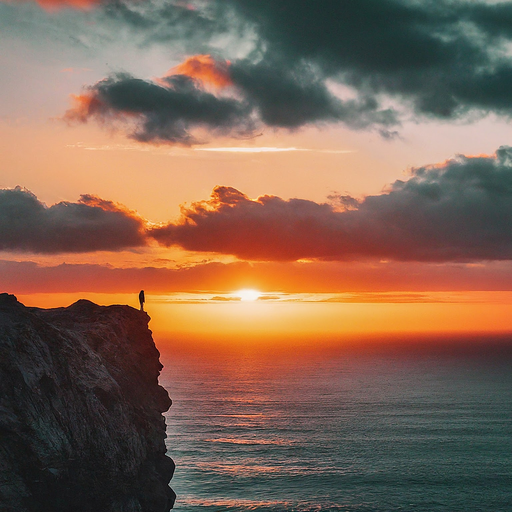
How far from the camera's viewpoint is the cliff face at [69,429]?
90.2 feet

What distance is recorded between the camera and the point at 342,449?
90.5 m

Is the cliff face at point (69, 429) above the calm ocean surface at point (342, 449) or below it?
above

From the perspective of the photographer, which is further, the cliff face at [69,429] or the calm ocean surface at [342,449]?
the calm ocean surface at [342,449]

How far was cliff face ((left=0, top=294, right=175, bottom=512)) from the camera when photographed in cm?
2750

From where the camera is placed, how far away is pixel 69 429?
31375 millimetres

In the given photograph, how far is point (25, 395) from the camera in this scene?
28875mm

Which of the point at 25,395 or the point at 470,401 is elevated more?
the point at 25,395

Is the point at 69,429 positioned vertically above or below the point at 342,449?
above

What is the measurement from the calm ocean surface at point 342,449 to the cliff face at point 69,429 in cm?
2865

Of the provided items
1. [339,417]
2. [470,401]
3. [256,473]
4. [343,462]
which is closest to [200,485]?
[256,473]

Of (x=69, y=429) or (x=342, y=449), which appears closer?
(x=69, y=429)

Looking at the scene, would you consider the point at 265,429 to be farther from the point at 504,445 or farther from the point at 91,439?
the point at 91,439

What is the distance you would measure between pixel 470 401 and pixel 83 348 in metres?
132

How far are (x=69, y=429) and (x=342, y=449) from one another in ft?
231
